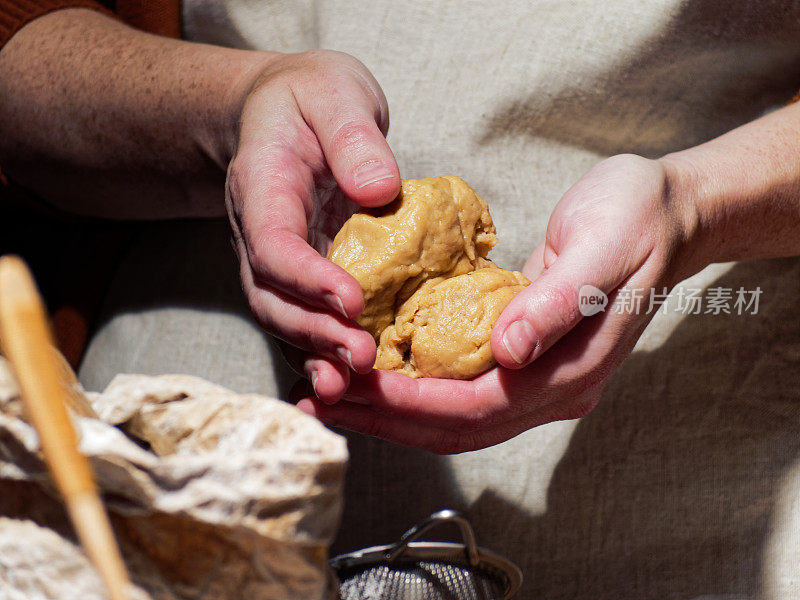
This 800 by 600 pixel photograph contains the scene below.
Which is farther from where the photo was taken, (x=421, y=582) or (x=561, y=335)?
(x=421, y=582)

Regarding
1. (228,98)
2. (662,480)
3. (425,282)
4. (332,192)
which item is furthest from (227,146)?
(662,480)

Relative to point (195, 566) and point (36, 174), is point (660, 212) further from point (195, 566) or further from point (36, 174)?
point (36, 174)

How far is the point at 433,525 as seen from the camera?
1.12 m

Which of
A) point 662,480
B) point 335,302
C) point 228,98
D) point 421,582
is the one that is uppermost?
point 228,98

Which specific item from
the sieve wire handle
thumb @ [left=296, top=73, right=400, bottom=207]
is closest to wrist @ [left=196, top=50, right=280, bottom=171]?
thumb @ [left=296, top=73, right=400, bottom=207]

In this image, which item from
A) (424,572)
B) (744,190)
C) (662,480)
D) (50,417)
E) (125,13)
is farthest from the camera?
(125,13)

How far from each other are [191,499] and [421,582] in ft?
2.53

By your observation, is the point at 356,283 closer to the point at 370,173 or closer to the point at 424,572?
the point at 370,173

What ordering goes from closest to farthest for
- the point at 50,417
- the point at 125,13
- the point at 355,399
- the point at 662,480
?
the point at 50,417 < the point at 355,399 < the point at 662,480 < the point at 125,13

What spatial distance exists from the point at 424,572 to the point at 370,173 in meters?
0.71

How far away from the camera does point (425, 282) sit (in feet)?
3.85

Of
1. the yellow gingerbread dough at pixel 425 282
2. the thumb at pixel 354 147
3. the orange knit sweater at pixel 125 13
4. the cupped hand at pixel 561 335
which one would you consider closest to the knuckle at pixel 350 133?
the thumb at pixel 354 147

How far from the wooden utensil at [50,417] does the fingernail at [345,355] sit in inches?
22.3

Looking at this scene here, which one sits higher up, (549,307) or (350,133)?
(350,133)
